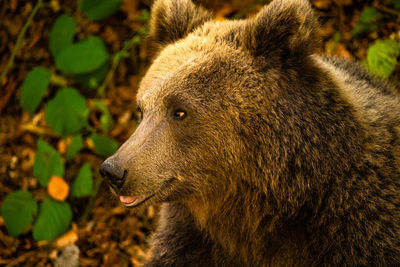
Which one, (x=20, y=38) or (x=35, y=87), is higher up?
(x=20, y=38)

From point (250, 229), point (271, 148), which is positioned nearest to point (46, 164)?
point (250, 229)

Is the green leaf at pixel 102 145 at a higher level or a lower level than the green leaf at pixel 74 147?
higher

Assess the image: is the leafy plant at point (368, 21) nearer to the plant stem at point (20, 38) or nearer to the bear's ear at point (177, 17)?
the bear's ear at point (177, 17)

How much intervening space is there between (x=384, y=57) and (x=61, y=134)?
3.10 m

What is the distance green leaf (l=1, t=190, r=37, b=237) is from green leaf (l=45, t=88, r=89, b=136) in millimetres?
748

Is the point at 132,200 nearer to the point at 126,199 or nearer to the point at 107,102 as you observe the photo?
the point at 126,199

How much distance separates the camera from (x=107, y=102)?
5.79 metres

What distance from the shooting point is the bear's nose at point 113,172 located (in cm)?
280

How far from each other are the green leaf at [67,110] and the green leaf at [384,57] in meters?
2.66

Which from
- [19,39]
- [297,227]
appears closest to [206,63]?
[297,227]

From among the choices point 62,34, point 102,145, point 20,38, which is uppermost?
point 62,34

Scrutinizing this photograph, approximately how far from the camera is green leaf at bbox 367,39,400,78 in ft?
14.4

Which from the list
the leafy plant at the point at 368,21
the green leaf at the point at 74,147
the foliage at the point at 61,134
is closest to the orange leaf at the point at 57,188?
the foliage at the point at 61,134

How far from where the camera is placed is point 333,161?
3018mm
